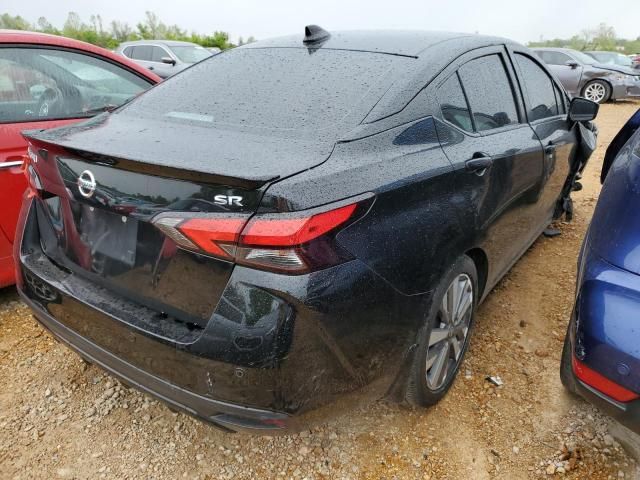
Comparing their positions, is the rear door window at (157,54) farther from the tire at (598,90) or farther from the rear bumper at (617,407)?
the rear bumper at (617,407)

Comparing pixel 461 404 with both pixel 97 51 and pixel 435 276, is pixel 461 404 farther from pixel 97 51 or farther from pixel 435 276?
pixel 97 51

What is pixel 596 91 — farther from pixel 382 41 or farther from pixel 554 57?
pixel 382 41

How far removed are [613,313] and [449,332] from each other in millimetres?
724

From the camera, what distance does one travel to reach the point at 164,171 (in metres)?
1.42

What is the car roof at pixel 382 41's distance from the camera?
85.4 inches

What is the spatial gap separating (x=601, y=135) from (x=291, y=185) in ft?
31.9

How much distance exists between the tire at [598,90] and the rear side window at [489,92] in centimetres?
1294

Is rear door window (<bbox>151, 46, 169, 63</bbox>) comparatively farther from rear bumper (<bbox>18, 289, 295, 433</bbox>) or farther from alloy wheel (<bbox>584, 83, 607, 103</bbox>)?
rear bumper (<bbox>18, 289, 295, 433</bbox>)

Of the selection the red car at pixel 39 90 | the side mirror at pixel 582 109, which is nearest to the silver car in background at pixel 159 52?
the red car at pixel 39 90

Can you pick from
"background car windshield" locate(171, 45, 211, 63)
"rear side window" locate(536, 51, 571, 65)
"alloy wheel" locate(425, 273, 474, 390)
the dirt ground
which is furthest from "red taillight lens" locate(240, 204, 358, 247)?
"rear side window" locate(536, 51, 571, 65)

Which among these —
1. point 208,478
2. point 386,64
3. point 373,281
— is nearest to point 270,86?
point 386,64

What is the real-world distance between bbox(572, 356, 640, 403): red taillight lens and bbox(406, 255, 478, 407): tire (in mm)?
502

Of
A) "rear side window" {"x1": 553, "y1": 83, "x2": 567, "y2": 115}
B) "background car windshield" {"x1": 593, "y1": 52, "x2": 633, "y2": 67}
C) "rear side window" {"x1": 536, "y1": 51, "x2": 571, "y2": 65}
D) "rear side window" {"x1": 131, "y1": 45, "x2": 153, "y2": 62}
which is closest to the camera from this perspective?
"rear side window" {"x1": 553, "y1": 83, "x2": 567, "y2": 115}

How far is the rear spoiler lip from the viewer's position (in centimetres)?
133
